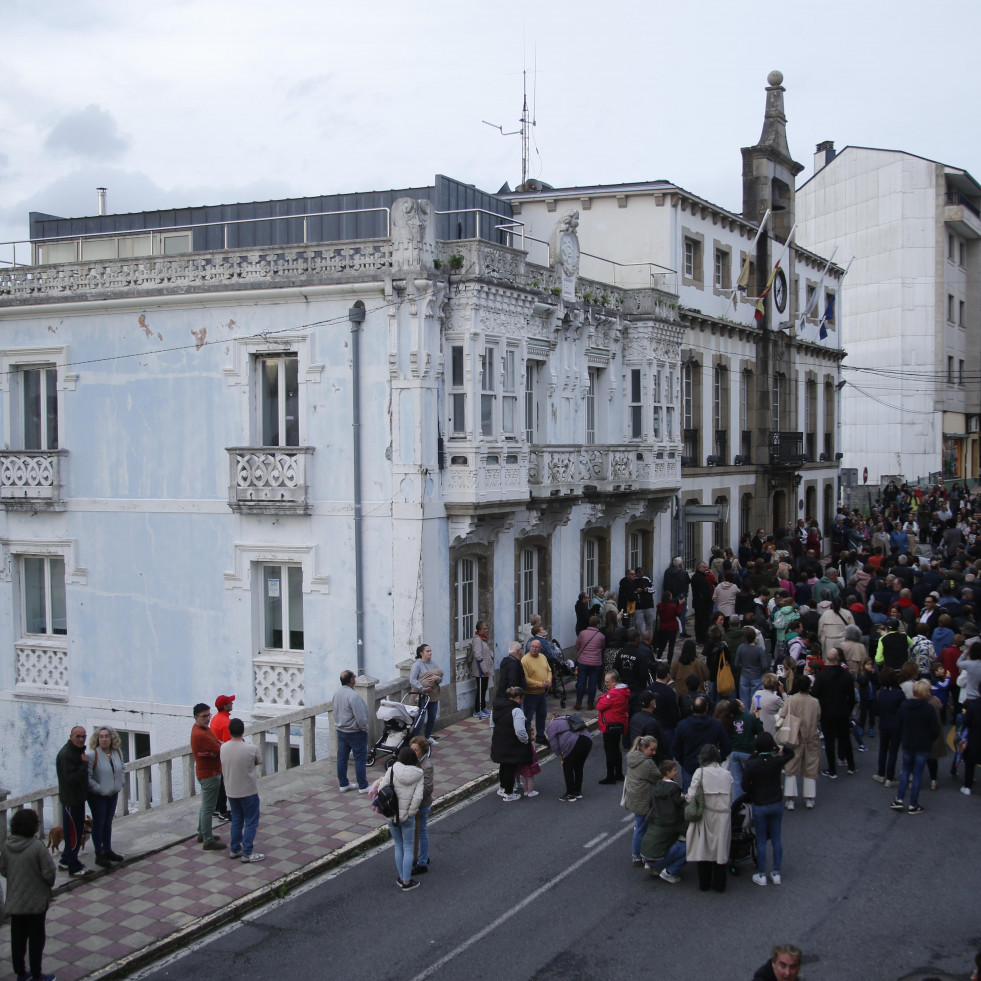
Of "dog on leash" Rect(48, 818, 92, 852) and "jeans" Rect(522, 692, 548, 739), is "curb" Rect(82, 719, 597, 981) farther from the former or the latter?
"jeans" Rect(522, 692, 548, 739)

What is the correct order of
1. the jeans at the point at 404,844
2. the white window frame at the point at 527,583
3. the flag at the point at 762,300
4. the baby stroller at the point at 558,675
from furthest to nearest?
the flag at the point at 762,300, the white window frame at the point at 527,583, the baby stroller at the point at 558,675, the jeans at the point at 404,844

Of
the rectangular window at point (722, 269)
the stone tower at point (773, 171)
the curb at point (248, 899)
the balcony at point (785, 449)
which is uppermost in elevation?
the stone tower at point (773, 171)

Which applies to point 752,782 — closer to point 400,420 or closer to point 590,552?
point 400,420

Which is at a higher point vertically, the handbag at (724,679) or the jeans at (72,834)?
the handbag at (724,679)

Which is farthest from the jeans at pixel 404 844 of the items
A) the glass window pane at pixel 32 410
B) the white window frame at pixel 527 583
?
the glass window pane at pixel 32 410

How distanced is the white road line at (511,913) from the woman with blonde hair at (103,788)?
14.0ft

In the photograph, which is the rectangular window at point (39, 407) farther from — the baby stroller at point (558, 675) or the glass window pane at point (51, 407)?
the baby stroller at point (558, 675)

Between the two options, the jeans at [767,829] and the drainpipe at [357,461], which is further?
the drainpipe at [357,461]

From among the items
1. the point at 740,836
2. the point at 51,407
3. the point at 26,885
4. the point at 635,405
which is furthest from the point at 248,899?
the point at 635,405

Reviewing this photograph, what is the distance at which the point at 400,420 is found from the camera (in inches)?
711

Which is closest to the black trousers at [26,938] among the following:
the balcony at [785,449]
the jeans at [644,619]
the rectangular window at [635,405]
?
the jeans at [644,619]

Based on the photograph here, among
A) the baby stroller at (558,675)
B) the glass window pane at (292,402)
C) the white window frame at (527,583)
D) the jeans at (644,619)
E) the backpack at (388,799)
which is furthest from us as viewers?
the jeans at (644,619)

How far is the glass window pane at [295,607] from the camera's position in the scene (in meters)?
19.3

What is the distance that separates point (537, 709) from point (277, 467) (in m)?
6.24
